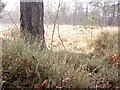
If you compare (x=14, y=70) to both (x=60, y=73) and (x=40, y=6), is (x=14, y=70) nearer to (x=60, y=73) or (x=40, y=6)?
(x=60, y=73)

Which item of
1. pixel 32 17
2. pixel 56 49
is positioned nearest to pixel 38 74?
pixel 56 49

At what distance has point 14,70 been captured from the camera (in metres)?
1.94

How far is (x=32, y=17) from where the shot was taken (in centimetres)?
329

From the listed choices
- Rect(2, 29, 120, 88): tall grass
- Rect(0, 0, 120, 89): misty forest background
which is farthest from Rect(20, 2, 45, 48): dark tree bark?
Rect(2, 29, 120, 88): tall grass

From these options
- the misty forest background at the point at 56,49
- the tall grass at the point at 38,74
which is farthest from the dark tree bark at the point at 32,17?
the tall grass at the point at 38,74

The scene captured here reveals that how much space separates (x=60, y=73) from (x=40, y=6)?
6.17 feet

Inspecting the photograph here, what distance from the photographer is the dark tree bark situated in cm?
325

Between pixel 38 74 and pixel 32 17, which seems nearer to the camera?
pixel 38 74

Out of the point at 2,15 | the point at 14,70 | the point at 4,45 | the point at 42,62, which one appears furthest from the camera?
the point at 2,15

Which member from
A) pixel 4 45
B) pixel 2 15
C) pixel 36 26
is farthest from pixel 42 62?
pixel 2 15

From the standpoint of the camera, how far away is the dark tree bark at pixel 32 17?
10.7 feet

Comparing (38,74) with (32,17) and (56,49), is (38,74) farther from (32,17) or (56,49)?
(32,17)

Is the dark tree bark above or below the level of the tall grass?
Answer: above

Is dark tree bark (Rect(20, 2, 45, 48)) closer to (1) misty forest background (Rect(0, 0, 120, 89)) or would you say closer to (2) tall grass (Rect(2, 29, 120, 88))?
(1) misty forest background (Rect(0, 0, 120, 89))
